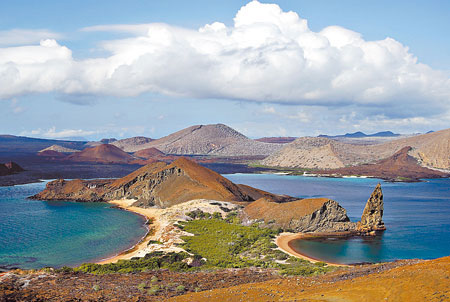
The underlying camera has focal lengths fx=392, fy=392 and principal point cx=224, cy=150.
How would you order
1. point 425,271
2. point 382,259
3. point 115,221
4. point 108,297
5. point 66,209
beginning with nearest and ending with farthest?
point 425,271, point 108,297, point 382,259, point 115,221, point 66,209

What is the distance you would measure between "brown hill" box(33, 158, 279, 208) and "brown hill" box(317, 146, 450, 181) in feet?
330

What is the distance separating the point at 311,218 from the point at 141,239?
2258 centimetres

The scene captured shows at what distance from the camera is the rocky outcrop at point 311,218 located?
2066 inches

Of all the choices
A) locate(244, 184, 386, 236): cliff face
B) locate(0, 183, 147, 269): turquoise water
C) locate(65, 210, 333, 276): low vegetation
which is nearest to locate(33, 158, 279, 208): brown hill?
locate(0, 183, 147, 269): turquoise water

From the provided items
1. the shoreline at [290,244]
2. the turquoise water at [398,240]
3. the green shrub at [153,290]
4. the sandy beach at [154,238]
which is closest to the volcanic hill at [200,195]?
the shoreline at [290,244]

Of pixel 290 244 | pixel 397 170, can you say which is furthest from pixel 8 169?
pixel 397 170

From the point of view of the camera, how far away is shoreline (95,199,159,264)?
40725 millimetres

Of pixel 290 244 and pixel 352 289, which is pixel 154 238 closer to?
pixel 290 244

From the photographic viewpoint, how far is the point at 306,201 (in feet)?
181

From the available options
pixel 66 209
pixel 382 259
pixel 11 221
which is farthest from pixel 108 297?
pixel 66 209

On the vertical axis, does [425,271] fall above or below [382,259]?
above

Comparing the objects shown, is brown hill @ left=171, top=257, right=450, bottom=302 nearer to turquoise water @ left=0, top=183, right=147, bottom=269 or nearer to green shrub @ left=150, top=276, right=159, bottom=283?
green shrub @ left=150, top=276, right=159, bottom=283

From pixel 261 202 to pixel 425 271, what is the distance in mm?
39686

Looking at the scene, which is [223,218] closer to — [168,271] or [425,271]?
[168,271]
